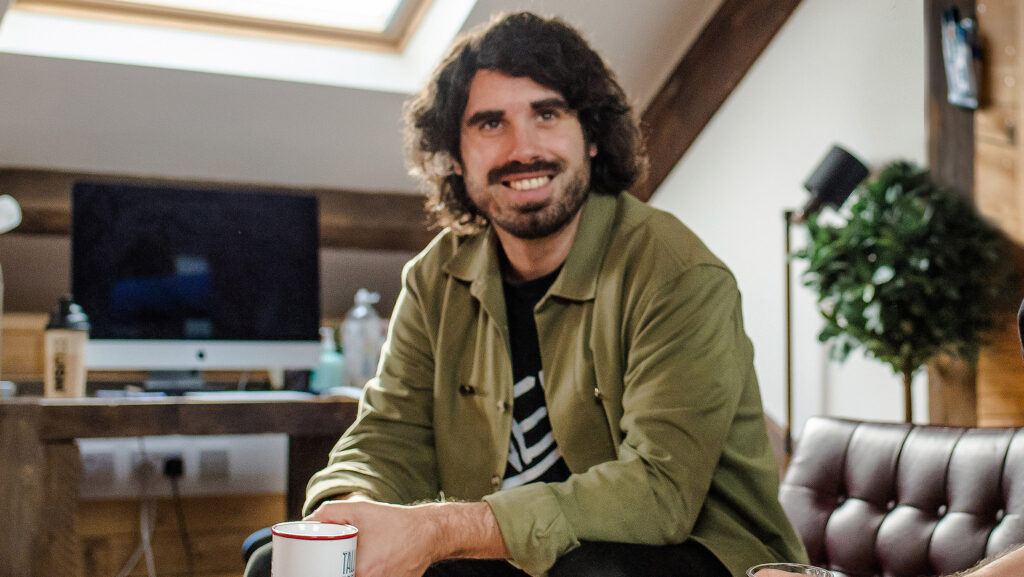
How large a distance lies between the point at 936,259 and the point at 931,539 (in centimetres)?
141

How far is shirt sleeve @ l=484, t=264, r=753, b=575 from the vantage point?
110 centimetres

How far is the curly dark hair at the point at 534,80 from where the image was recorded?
1.60 meters

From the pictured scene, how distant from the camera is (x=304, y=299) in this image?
7.88ft

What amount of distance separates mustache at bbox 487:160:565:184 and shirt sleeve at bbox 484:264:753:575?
12.8 inches

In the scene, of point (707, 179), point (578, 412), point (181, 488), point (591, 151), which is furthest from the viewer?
point (707, 179)

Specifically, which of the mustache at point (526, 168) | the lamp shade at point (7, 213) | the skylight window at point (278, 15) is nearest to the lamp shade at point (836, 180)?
the skylight window at point (278, 15)

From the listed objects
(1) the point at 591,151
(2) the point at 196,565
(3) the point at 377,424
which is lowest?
(2) the point at 196,565

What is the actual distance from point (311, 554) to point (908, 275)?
7.66 feet

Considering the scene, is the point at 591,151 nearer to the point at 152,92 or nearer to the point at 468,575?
the point at 468,575

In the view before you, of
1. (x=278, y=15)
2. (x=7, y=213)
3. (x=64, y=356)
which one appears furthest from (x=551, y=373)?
(x=278, y=15)

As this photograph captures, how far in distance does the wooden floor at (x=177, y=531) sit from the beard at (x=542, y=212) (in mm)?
1589

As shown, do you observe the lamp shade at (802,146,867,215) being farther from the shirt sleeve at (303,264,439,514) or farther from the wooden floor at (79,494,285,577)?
the wooden floor at (79,494,285,577)

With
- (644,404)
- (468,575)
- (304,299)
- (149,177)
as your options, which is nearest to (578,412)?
(644,404)

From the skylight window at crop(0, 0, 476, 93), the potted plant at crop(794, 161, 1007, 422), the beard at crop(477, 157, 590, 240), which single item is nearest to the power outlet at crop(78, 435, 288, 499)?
the skylight window at crop(0, 0, 476, 93)
